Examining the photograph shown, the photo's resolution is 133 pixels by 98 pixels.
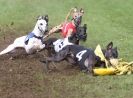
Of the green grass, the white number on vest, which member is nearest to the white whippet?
the white number on vest

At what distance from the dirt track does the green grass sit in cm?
9

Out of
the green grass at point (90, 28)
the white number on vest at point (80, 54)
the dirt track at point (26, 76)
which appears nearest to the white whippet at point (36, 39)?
the dirt track at point (26, 76)

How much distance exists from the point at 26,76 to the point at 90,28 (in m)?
8.33

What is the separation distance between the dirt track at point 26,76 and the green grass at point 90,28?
3.4 inches

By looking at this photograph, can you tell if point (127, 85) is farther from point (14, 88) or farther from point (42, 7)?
point (42, 7)

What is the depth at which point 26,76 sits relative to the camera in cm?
1393

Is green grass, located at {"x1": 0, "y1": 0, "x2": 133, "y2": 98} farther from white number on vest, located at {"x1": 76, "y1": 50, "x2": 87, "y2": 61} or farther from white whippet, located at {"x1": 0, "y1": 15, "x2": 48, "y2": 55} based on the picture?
white whippet, located at {"x1": 0, "y1": 15, "x2": 48, "y2": 55}

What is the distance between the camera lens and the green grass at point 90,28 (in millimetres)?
12789

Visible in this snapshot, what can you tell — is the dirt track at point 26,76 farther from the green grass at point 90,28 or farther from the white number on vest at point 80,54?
the white number on vest at point 80,54

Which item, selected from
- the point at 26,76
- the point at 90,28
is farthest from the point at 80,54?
the point at 90,28

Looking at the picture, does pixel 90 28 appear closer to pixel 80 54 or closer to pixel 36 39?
pixel 36 39

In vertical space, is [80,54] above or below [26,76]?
above

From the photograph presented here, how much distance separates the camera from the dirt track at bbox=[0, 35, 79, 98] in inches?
492

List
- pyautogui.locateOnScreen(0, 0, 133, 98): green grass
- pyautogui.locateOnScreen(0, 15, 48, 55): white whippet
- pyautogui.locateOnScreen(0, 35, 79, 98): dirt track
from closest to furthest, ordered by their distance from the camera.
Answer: pyautogui.locateOnScreen(0, 35, 79, 98): dirt track < pyautogui.locateOnScreen(0, 0, 133, 98): green grass < pyautogui.locateOnScreen(0, 15, 48, 55): white whippet
